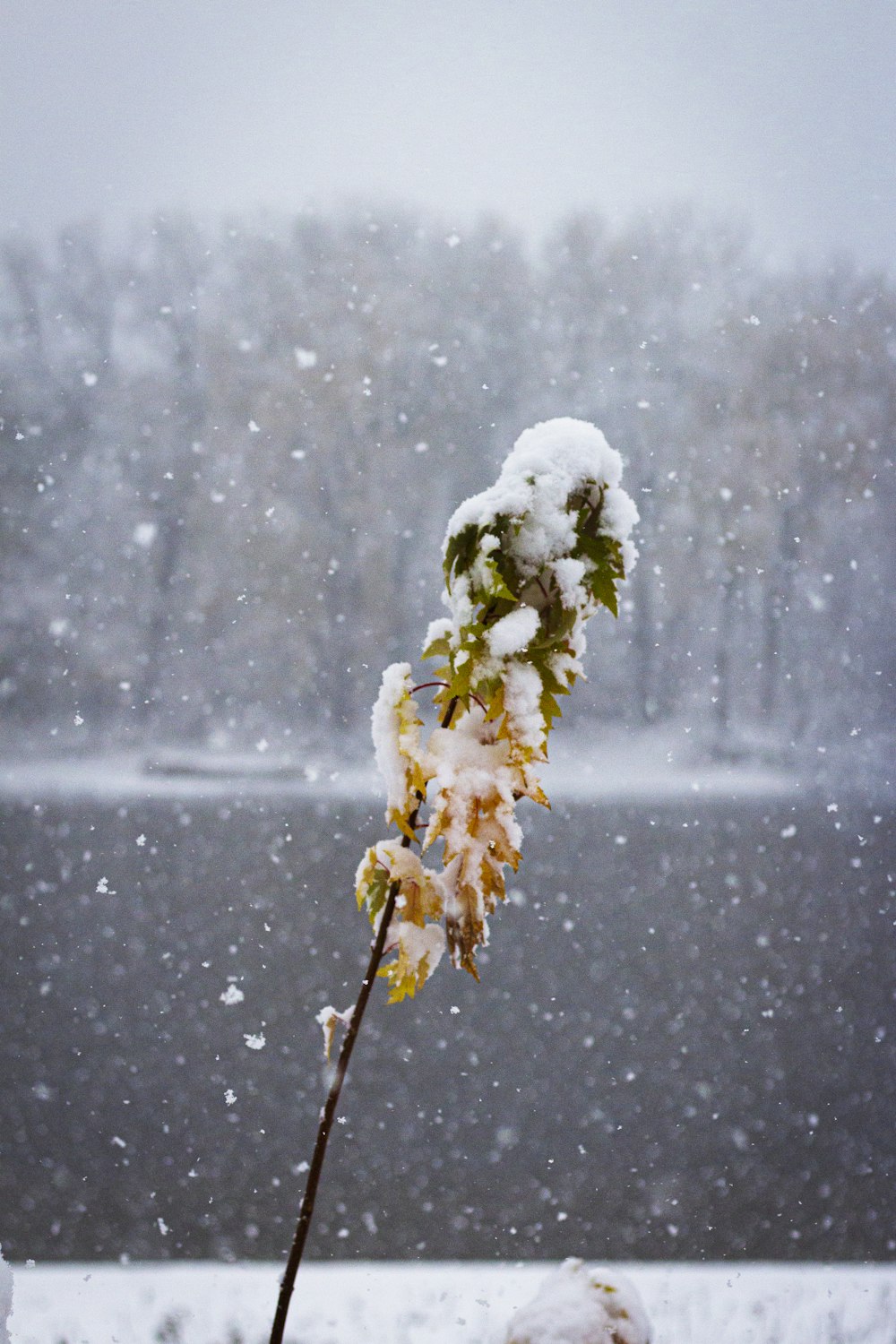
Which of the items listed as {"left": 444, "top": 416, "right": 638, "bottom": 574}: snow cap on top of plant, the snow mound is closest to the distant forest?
the snow mound

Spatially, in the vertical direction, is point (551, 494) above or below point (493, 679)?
above

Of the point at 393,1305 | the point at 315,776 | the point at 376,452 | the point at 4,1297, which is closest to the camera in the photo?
the point at 4,1297

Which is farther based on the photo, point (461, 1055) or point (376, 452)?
point (376, 452)

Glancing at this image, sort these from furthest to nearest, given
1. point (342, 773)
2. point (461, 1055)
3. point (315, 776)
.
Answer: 1. point (342, 773)
2. point (315, 776)
3. point (461, 1055)

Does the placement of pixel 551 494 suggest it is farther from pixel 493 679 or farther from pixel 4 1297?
pixel 4 1297

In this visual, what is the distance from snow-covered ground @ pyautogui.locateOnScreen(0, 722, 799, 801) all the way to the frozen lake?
130cm

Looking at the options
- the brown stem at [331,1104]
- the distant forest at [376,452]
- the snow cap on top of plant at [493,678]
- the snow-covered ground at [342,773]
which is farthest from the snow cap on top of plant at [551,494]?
the distant forest at [376,452]

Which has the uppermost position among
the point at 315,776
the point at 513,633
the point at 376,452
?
the point at 376,452

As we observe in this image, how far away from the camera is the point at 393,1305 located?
1535mm

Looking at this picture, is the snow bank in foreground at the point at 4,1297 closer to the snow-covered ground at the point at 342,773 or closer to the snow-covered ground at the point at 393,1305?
the snow-covered ground at the point at 393,1305

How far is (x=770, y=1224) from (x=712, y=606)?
9114mm

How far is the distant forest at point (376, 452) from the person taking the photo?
10.6 meters

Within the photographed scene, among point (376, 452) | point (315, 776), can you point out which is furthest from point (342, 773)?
point (376, 452)

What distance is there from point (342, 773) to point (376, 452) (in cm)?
371
